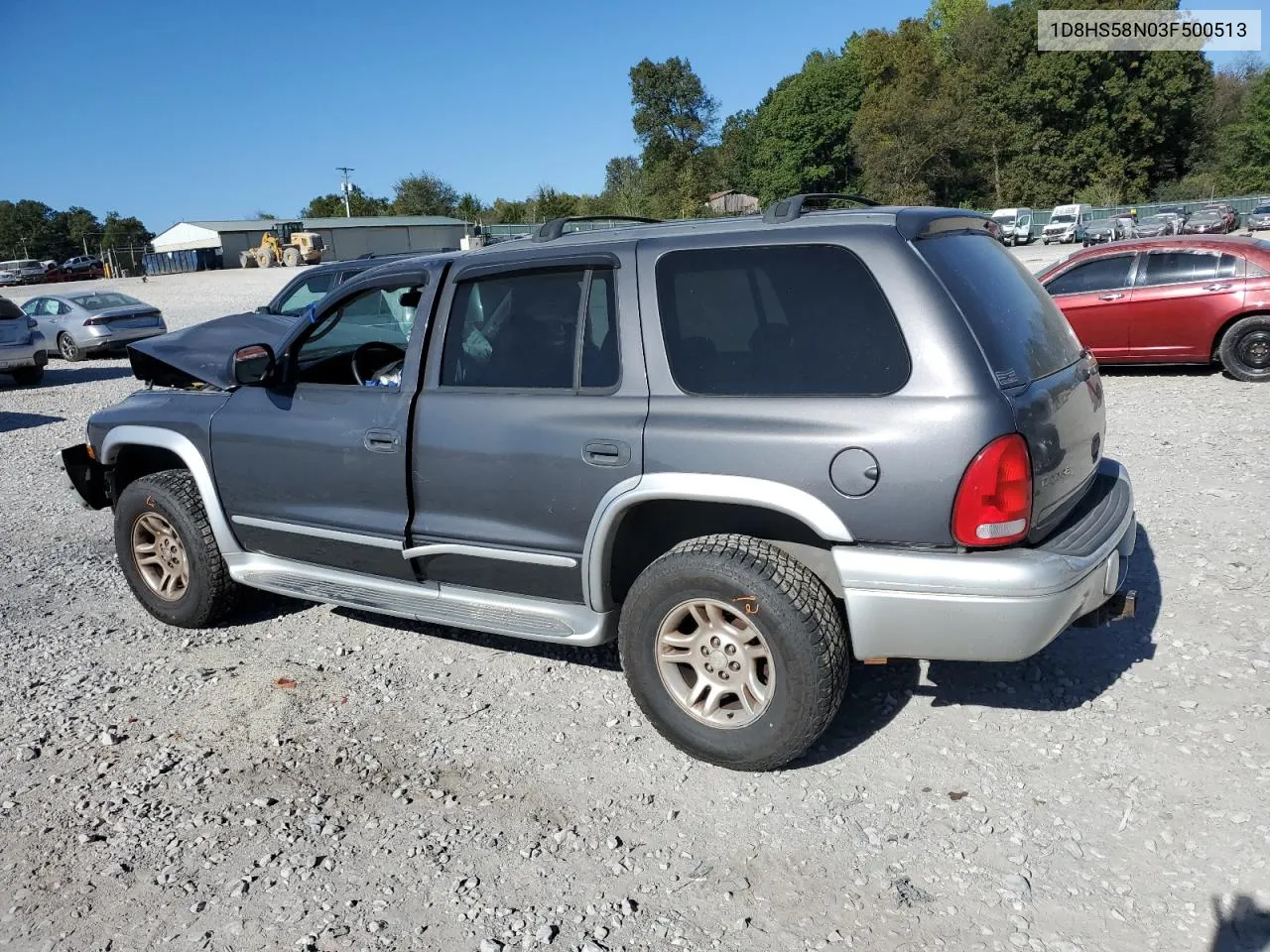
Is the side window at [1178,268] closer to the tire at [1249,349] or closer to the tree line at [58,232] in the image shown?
the tire at [1249,349]

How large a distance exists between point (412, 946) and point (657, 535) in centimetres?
177

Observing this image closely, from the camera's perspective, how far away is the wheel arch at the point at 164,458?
4.77 metres

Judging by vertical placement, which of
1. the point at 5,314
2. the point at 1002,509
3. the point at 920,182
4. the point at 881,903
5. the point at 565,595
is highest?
the point at 920,182

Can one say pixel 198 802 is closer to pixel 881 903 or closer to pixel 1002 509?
pixel 881 903

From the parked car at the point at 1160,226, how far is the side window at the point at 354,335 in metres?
41.9

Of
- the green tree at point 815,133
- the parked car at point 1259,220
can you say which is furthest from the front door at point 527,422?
the green tree at point 815,133

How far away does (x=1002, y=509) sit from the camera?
309 cm

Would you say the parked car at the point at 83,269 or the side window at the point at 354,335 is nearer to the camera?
the side window at the point at 354,335

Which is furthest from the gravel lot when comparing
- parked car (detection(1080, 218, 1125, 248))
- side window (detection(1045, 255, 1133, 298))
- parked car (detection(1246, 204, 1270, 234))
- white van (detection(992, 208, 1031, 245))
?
parked car (detection(1246, 204, 1270, 234))

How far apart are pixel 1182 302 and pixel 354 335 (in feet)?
30.3

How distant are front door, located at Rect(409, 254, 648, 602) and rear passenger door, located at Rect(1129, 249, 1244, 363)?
9.12 m

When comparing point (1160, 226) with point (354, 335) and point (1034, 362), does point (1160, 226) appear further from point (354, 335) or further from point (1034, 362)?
point (1034, 362)

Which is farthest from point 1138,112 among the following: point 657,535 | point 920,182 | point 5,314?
point 657,535

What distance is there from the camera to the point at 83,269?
66875 mm
